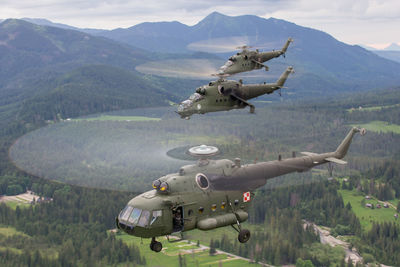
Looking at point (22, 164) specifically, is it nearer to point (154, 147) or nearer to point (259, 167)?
point (154, 147)

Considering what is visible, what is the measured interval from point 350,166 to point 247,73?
79957 mm

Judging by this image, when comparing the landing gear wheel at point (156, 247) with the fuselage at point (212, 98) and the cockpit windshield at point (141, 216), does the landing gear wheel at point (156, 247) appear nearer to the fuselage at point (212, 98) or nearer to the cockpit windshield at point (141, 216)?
the cockpit windshield at point (141, 216)

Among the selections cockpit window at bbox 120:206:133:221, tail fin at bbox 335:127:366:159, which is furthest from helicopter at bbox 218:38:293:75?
cockpit window at bbox 120:206:133:221

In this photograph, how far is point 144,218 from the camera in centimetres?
5225

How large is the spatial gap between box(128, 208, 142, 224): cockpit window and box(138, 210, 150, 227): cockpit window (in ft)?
1.47

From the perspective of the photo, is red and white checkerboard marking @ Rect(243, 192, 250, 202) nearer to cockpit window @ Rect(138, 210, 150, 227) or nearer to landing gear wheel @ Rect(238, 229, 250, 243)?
landing gear wheel @ Rect(238, 229, 250, 243)

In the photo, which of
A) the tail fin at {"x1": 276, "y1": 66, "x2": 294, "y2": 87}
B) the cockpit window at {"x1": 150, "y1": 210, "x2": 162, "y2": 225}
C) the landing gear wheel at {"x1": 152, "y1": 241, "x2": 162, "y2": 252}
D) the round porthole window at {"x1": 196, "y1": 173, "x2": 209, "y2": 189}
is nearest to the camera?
the landing gear wheel at {"x1": 152, "y1": 241, "x2": 162, "y2": 252}

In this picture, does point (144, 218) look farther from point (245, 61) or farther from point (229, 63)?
point (245, 61)

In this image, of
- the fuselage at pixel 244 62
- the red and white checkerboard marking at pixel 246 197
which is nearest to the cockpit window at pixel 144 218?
the red and white checkerboard marking at pixel 246 197

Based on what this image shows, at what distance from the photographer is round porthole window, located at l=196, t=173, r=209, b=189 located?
54.3 meters

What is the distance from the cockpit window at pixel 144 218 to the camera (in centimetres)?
5209

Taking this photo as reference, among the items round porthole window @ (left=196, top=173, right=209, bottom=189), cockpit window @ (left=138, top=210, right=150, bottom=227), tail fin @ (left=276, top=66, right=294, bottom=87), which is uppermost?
tail fin @ (left=276, top=66, right=294, bottom=87)

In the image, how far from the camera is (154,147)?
6875cm

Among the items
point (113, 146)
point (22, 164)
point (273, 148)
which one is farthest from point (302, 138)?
point (22, 164)
